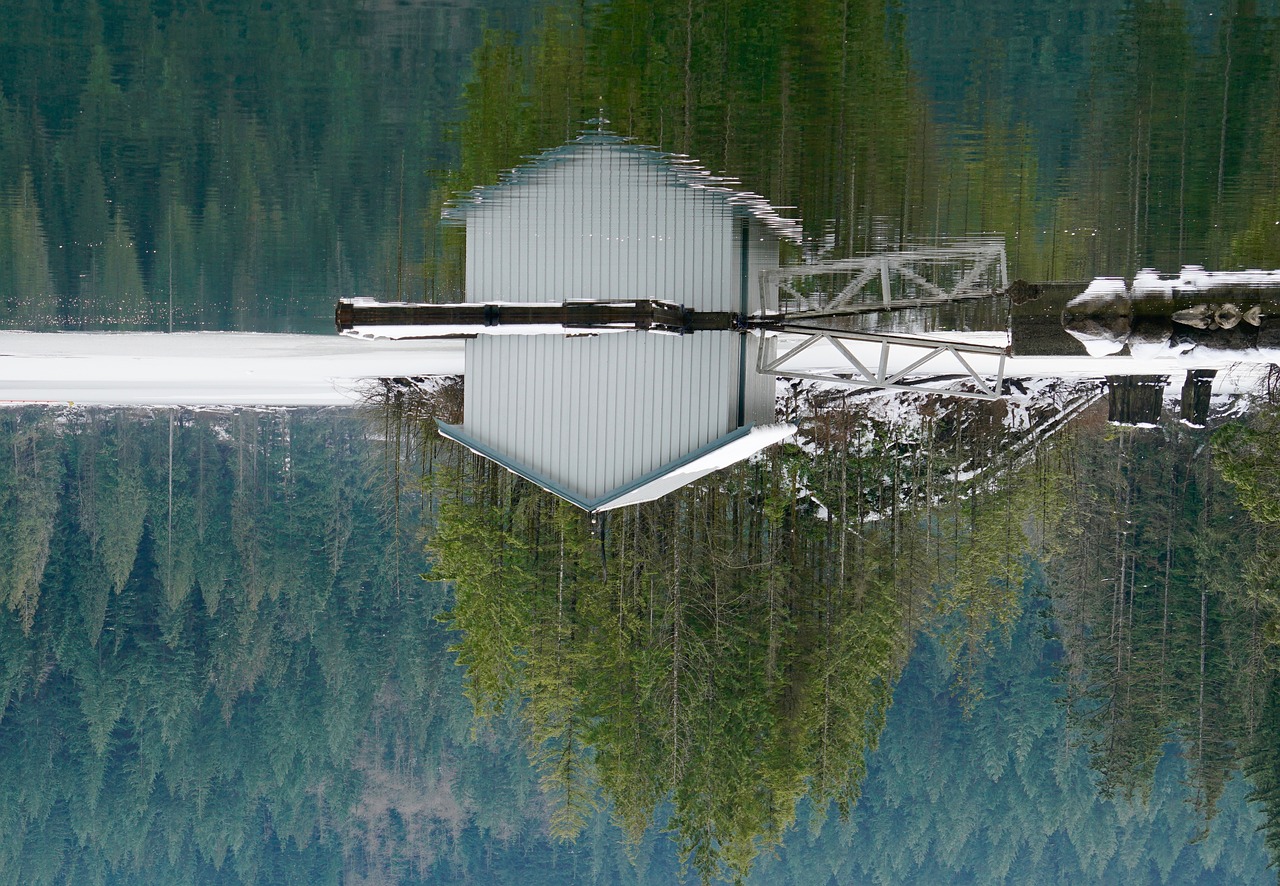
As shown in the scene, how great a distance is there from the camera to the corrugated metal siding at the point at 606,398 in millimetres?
12117

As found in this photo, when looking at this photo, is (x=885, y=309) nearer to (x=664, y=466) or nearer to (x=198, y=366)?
(x=664, y=466)

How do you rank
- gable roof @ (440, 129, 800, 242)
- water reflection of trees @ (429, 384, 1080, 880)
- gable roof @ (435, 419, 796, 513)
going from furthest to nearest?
water reflection of trees @ (429, 384, 1080, 880) < gable roof @ (440, 129, 800, 242) < gable roof @ (435, 419, 796, 513)

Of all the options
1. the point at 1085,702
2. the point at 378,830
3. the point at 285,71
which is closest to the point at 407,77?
the point at 285,71

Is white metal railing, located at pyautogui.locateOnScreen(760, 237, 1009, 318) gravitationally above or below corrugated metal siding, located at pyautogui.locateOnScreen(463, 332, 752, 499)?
above

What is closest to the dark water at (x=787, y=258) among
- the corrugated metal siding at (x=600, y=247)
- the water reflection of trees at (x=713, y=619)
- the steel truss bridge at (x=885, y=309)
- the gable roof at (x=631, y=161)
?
the water reflection of trees at (x=713, y=619)

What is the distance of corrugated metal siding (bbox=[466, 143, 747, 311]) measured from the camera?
39.5 feet

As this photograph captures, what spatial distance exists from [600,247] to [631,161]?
1.52 metres

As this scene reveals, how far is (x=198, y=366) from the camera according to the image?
62.0 feet

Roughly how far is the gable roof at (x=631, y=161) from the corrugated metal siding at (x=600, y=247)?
0.54 feet

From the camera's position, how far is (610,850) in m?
33.0

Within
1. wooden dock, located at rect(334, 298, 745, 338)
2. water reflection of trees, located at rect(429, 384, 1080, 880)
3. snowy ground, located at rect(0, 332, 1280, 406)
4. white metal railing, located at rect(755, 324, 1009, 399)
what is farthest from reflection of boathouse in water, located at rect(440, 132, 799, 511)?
snowy ground, located at rect(0, 332, 1280, 406)

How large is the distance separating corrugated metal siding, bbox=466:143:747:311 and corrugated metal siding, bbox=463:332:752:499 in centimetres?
52

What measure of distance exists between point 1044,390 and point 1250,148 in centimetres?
503

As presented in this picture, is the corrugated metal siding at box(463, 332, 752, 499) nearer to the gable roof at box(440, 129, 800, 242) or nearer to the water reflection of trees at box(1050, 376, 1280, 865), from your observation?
the gable roof at box(440, 129, 800, 242)
